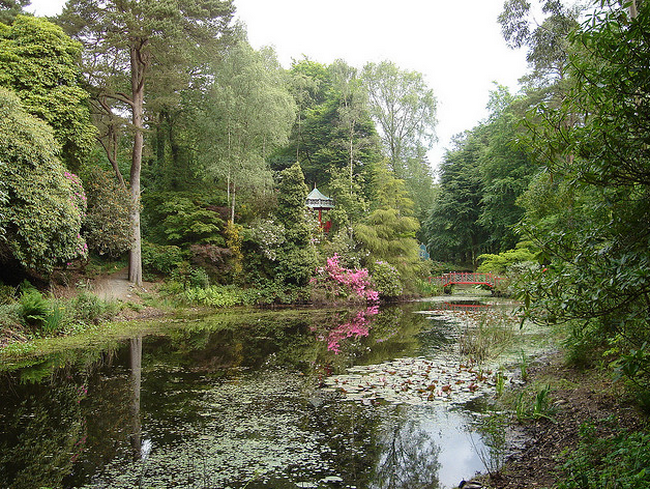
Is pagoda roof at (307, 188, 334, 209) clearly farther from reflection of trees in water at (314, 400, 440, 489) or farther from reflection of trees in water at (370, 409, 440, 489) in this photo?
reflection of trees in water at (370, 409, 440, 489)

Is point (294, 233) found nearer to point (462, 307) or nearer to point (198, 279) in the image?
point (198, 279)

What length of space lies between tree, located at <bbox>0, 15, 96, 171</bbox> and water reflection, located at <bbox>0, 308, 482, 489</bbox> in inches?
314

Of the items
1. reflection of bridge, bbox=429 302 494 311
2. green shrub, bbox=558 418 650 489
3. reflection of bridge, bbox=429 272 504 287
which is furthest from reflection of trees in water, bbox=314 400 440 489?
reflection of bridge, bbox=429 272 504 287

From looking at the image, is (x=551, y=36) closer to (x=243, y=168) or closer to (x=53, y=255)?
(x=243, y=168)

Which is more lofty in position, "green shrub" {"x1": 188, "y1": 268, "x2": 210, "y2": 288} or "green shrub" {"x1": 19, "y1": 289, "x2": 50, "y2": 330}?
"green shrub" {"x1": 188, "y1": 268, "x2": 210, "y2": 288}

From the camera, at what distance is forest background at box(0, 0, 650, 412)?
9.03ft

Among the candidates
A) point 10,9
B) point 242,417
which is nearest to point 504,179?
point 242,417

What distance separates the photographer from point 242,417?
507 centimetres

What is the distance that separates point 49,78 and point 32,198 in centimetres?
508

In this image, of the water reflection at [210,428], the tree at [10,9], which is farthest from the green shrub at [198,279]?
the tree at [10,9]

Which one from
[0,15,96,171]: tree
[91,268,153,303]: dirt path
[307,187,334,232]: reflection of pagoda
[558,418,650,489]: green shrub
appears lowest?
[558,418,650,489]: green shrub

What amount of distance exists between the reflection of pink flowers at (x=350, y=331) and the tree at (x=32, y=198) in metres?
7.24

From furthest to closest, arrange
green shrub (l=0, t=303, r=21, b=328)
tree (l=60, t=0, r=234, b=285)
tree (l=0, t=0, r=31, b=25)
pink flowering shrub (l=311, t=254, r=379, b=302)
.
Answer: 1. pink flowering shrub (l=311, t=254, r=379, b=302)
2. tree (l=0, t=0, r=31, b=25)
3. tree (l=60, t=0, r=234, b=285)
4. green shrub (l=0, t=303, r=21, b=328)

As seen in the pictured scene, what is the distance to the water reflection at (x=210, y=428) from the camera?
3.63m
